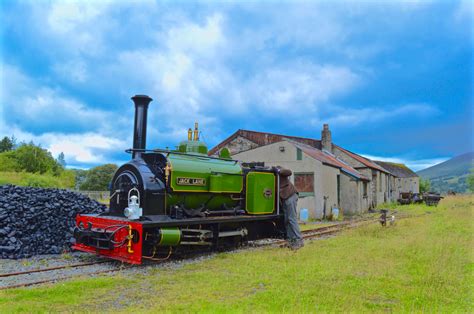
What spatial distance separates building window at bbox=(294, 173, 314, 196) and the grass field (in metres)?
10.8

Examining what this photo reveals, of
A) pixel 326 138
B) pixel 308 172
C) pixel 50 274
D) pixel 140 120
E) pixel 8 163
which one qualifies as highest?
pixel 326 138

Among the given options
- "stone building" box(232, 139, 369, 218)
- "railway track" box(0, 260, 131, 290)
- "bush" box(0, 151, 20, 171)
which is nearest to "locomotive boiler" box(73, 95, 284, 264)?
"railway track" box(0, 260, 131, 290)

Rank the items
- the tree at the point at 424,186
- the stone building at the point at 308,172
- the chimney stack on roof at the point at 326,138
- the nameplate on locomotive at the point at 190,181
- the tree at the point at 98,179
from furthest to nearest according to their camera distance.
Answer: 1. the tree at the point at 424,186
2. the tree at the point at 98,179
3. the chimney stack on roof at the point at 326,138
4. the stone building at the point at 308,172
5. the nameplate on locomotive at the point at 190,181

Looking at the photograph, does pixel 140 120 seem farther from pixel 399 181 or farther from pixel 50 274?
pixel 399 181

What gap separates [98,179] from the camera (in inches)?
2180

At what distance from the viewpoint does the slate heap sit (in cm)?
852

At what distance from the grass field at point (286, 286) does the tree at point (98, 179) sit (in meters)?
48.7

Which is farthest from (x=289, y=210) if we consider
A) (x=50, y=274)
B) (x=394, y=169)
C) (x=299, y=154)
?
(x=394, y=169)

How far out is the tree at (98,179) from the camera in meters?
53.9

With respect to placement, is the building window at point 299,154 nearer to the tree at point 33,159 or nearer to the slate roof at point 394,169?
the slate roof at point 394,169

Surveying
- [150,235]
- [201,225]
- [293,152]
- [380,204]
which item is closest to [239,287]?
[150,235]

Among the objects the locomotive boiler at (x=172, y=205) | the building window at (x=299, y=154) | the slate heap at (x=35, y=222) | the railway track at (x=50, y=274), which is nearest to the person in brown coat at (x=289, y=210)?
the locomotive boiler at (x=172, y=205)

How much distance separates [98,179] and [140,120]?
164ft

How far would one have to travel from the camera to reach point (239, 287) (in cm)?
589
